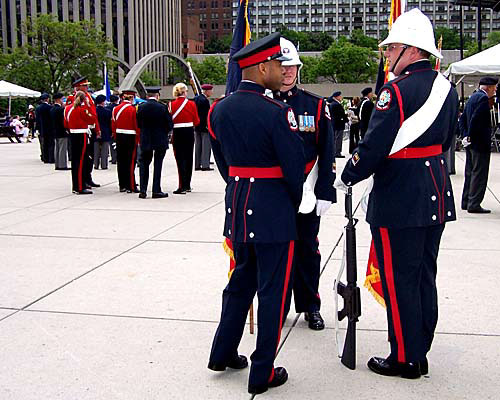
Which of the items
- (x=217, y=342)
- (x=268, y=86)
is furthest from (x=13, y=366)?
(x=268, y=86)

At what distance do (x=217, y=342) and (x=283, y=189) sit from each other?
99 cm

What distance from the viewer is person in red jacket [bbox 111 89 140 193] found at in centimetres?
1205

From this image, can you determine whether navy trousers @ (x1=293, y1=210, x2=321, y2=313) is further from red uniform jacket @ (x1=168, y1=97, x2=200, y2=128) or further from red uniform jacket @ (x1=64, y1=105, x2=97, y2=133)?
red uniform jacket @ (x1=64, y1=105, x2=97, y2=133)

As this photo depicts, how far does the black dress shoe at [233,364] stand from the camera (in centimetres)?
400

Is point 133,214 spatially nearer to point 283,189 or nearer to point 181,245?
point 181,245

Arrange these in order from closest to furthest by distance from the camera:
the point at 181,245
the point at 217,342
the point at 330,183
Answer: the point at 217,342, the point at 330,183, the point at 181,245

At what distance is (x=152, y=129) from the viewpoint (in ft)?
37.2

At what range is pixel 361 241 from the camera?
7.89 metres

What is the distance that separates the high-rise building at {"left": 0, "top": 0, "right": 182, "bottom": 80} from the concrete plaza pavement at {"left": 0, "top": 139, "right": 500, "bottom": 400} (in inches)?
4209

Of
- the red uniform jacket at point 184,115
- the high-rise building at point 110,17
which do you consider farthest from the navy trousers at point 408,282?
the high-rise building at point 110,17

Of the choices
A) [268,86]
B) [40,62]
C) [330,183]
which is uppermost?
[40,62]

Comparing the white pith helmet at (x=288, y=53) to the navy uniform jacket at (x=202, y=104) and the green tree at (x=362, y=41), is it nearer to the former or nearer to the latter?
the navy uniform jacket at (x=202, y=104)

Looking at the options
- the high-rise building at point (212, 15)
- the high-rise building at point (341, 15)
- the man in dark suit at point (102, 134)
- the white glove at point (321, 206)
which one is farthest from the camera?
the high-rise building at point (212, 15)

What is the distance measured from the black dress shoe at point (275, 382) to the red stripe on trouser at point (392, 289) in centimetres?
68
